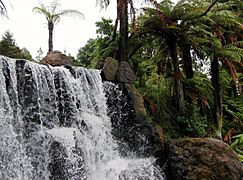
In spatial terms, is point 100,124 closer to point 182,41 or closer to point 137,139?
point 137,139

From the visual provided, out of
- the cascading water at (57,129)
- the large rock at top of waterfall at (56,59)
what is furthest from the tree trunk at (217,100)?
the large rock at top of waterfall at (56,59)

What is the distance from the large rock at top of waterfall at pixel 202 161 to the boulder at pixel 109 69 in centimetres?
241

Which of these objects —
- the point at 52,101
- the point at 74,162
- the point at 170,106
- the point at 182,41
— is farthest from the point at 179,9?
the point at 74,162

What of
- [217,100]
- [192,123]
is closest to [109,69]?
[192,123]

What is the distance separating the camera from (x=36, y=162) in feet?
22.3

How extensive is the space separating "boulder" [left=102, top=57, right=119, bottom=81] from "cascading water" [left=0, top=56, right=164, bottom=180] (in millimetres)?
358

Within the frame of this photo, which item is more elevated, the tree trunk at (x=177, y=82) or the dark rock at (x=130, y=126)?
the tree trunk at (x=177, y=82)

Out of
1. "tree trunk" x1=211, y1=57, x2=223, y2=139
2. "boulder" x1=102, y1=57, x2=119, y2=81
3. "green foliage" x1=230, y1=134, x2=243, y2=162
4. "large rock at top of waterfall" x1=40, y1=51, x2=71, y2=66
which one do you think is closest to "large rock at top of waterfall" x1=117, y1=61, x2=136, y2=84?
"boulder" x1=102, y1=57, x2=119, y2=81

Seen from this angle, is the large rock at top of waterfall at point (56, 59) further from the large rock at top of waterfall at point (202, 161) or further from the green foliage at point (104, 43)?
the large rock at top of waterfall at point (202, 161)

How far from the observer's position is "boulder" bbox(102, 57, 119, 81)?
9.45m

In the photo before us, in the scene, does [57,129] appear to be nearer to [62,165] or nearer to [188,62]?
[62,165]

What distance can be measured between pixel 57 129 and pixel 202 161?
10.3ft

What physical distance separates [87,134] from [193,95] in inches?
171

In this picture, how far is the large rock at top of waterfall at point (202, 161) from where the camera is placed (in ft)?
25.3
